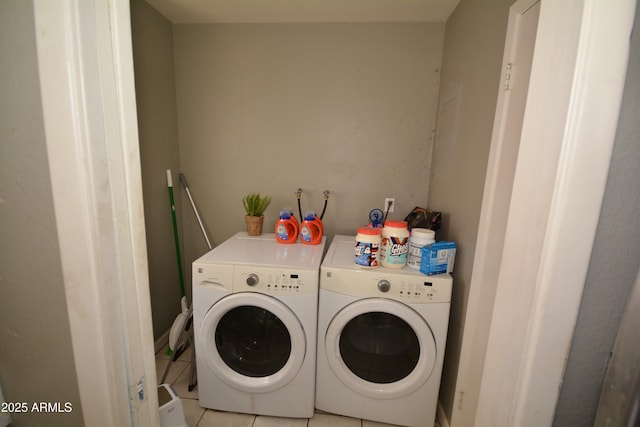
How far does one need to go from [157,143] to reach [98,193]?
1.47 metres

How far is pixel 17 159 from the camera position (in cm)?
47

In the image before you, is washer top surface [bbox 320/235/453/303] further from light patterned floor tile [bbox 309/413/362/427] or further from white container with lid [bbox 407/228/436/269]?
light patterned floor tile [bbox 309/413/362/427]

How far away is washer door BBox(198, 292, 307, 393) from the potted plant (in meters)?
0.57

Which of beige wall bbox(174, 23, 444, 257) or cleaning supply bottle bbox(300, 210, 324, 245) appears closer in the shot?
cleaning supply bottle bbox(300, 210, 324, 245)

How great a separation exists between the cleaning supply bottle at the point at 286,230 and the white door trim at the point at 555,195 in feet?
3.92

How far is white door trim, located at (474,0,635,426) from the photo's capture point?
0.37m

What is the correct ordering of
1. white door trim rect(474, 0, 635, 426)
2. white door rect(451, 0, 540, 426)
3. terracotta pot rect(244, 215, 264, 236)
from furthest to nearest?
terracotta pot rect(244, 215, 264, 236), white door rect(451, 0, 540, 426), white door trim rect(474, 0, 635, 426)

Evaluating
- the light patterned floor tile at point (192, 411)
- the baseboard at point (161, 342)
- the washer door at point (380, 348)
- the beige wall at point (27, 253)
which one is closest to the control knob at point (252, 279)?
the washer door at point (380, 348)

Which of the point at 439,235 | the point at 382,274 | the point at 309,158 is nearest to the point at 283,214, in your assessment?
the point at 309,158

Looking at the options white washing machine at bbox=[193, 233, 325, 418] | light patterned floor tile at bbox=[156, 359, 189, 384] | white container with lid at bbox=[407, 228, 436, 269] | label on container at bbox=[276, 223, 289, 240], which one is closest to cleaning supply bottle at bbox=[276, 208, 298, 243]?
label on container at bbox=[276, 223, 289, 240]

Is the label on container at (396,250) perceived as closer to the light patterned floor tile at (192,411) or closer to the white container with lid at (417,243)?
the white container with lid at (417,243)

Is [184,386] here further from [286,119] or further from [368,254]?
[286,119]

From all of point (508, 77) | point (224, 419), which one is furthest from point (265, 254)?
point (508, 77)

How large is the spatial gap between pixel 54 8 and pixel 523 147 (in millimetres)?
802
